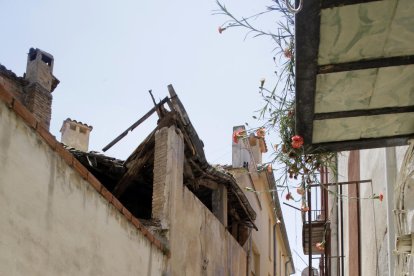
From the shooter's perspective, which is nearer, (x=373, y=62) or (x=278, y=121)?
(x=373, y=62)

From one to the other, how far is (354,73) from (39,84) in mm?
14134

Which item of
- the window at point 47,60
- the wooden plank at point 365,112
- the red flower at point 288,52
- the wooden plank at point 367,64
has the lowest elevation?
the wooden plank at point 365,112

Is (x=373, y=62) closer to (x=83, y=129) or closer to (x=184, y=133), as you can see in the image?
(x=184, y=133)

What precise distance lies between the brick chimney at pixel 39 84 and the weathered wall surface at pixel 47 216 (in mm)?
8615

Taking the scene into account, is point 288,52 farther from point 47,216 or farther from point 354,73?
point 47,216

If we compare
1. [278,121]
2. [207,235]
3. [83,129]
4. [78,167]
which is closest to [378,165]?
[278,121]

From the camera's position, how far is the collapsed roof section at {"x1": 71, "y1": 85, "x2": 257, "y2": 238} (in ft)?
40.9

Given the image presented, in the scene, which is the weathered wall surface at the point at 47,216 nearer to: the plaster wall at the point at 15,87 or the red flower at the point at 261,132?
the red flower at the point at 261,132

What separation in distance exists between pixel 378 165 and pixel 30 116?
3736mm

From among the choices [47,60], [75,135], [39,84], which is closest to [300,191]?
[39,84]

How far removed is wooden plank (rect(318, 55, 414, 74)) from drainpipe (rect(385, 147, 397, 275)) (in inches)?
84.9

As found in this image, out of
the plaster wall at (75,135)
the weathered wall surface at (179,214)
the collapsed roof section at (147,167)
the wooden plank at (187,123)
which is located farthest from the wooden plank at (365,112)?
the plaster wall at (75,135)

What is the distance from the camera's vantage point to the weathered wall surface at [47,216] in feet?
20.0

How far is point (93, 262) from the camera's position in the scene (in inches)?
318
